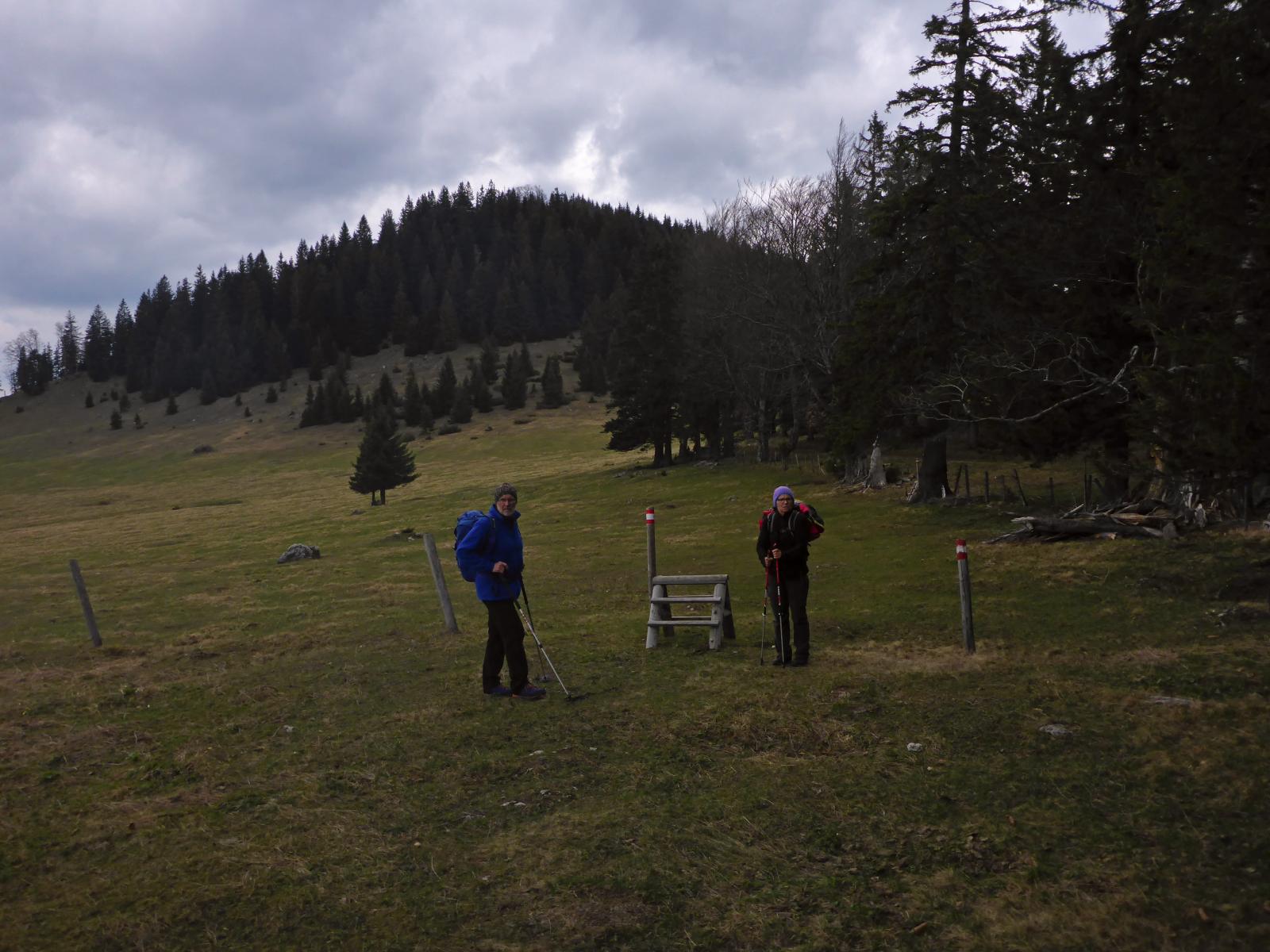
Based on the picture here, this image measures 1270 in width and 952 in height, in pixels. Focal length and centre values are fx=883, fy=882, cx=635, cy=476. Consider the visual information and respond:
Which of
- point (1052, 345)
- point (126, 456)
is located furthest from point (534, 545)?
point (126, 456)

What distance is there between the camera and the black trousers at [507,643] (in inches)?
385

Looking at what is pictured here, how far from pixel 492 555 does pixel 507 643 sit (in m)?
1.01

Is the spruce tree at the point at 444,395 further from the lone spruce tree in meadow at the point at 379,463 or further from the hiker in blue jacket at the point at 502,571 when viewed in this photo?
the hiker in blue jacket at the point at 502,571

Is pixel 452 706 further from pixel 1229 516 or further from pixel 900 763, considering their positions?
pixel 1229 516

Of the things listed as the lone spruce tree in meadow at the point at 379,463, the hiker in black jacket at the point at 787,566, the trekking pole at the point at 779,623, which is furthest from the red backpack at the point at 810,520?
the lone spruce tree in meadow at the point at 379,463

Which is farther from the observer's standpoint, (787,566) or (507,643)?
(787,566)

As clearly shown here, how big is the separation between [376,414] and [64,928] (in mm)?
54190

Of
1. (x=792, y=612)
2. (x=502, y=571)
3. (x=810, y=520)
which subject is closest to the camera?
(x=502, y=571)

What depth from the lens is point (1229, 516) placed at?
17500 mm

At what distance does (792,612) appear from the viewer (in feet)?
36.3

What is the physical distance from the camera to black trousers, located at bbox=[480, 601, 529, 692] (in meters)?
9.77

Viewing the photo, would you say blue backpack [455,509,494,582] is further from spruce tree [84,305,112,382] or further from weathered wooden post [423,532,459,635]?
spruce tree [84,305,112,382]

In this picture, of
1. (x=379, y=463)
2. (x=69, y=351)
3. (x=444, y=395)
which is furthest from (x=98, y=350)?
(x=379, y=463)

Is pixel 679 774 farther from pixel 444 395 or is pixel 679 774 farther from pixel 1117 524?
pixel 444 395
